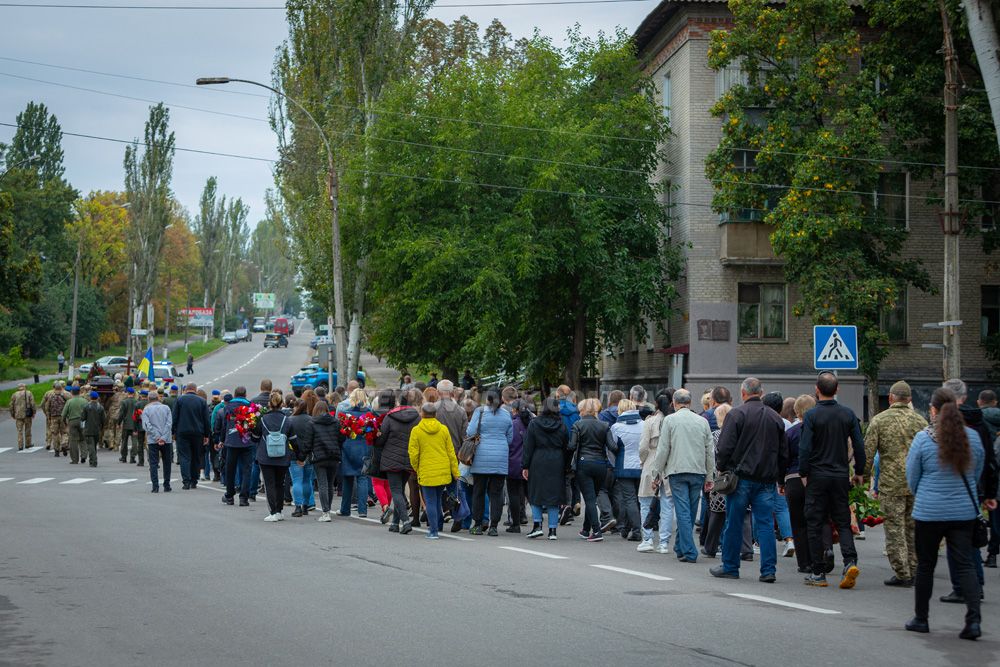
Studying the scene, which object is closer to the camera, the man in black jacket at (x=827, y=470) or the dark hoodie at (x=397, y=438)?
the man in black jacket at (x=827, y=470)

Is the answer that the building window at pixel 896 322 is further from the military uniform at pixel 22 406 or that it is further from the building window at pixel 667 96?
the military uniform at pixel 22 406

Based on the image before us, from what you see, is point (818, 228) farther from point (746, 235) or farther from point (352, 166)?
point (352, 166)

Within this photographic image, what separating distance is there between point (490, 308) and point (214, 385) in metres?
40.6

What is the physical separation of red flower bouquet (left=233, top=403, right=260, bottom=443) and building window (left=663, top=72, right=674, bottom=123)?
24.1 metres

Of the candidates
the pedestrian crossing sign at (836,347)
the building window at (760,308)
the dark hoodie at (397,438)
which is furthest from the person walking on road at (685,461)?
the building window at (760,308)

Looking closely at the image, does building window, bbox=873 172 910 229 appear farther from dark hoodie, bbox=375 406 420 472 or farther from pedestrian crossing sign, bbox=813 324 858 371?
dark hoodie, bbox=375 406 420 472

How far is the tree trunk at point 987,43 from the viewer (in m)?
22.9

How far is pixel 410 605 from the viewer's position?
10711mm

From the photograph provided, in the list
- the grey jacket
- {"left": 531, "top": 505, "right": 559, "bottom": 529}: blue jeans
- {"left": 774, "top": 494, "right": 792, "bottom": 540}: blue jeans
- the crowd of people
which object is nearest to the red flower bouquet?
the crowd of people

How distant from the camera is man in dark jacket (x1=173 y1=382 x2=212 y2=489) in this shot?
24172 millimetres

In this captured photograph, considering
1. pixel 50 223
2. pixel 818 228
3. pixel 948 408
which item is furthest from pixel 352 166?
pixel 50 223

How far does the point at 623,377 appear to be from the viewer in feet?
161

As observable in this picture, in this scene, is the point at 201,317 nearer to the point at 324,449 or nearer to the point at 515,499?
the point at 324,449

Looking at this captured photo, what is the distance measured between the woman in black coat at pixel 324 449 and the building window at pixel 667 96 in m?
Result: 25.0
